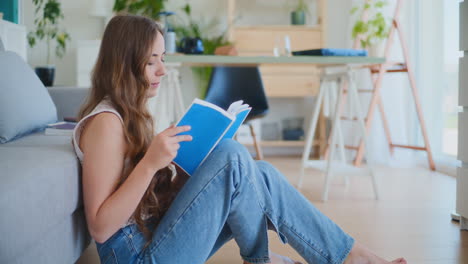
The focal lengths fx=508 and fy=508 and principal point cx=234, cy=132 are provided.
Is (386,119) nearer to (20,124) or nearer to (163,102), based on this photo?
(163,102)

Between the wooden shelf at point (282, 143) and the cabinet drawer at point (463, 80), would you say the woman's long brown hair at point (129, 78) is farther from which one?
the wooden shelf at point (282, 143)

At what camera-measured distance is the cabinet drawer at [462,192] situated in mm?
2010

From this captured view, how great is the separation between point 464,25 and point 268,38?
2439mm

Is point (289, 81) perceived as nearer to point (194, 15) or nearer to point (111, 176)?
point (194, 15)

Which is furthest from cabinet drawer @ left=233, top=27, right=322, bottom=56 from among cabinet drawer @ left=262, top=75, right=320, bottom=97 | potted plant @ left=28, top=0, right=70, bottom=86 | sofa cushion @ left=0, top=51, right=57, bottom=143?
sofa cushion @ left=0, top=51, right=57, bottom=143

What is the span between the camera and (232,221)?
1.25m

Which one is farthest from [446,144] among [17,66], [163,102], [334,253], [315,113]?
[17,66]

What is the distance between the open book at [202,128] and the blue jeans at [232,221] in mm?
38

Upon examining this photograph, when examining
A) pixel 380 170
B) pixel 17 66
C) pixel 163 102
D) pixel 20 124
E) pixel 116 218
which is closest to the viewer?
pixel 116 218

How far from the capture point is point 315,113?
2787mm

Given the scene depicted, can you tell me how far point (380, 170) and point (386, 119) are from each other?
529 mm

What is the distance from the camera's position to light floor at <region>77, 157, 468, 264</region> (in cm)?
176

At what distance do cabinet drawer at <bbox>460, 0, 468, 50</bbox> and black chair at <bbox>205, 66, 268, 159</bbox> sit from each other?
1.64 metres

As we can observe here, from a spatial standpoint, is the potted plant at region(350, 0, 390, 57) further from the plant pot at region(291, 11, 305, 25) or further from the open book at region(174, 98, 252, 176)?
Result: the open book at region(174, 98, 252, 176)
